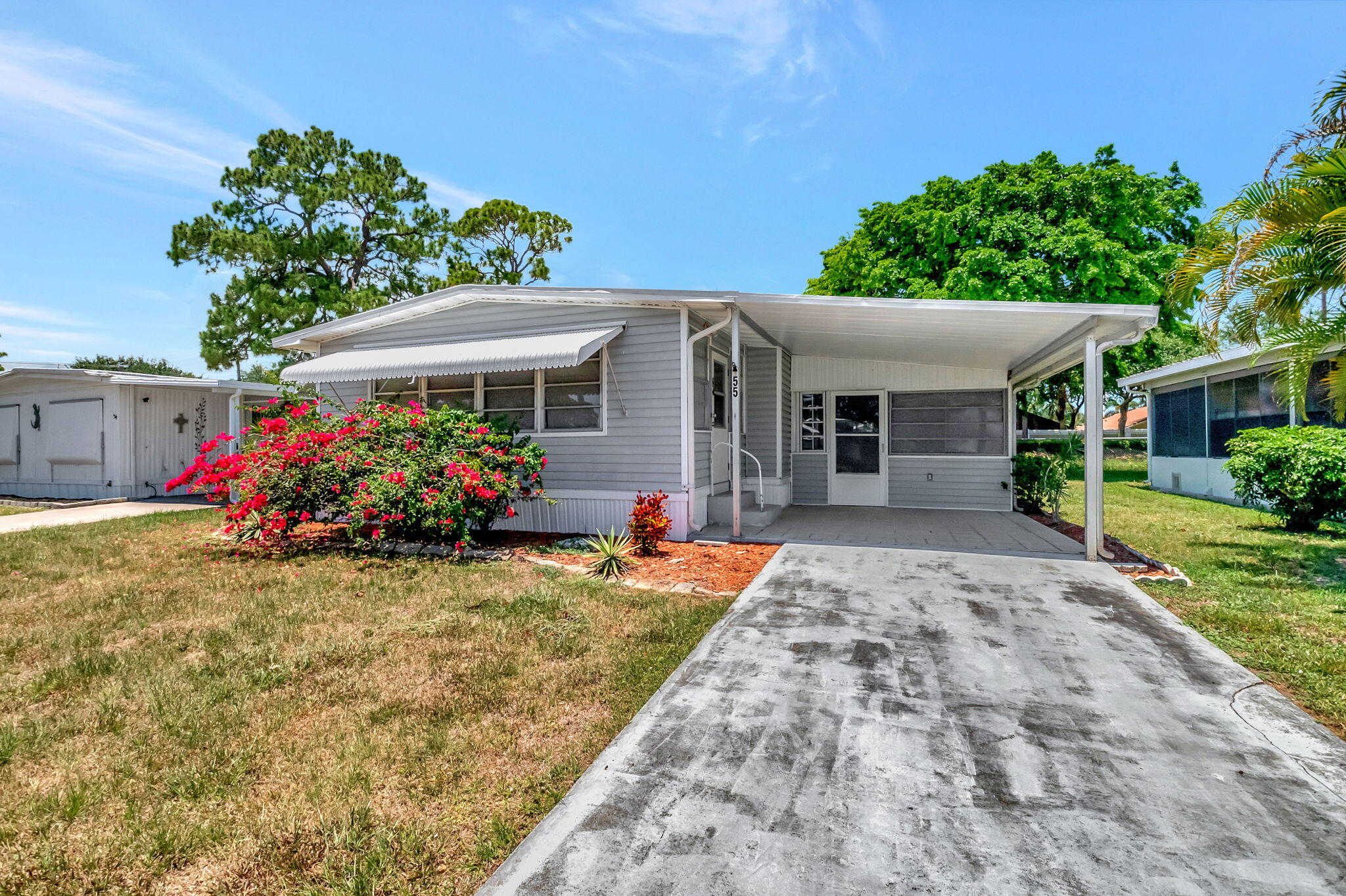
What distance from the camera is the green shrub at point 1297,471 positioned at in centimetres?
777

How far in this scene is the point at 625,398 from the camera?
7.95 meters

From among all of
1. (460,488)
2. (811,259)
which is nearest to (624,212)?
(811,259)

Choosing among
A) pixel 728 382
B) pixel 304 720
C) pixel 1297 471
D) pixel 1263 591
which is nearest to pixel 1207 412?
pixel 1297 471

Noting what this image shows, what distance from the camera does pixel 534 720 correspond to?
120 inches

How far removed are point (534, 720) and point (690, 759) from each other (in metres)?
0.85

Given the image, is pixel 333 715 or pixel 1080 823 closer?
pixel 1080 823

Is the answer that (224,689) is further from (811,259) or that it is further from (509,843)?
(811,259)

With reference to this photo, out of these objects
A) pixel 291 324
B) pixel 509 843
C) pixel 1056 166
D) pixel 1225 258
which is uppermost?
pixel 1056 166

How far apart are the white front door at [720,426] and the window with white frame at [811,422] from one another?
213 centimetres

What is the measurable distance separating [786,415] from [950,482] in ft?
9.84

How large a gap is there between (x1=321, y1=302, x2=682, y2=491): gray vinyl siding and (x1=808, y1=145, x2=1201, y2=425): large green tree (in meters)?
11.1

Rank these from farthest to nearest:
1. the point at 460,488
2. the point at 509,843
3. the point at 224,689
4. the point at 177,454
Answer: the point at 177,454, the point at 460,488, the point at 224,689, the point at 509,843

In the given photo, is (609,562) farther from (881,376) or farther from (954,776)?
(881,376)

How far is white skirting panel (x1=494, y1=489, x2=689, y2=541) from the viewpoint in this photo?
7.62 m
